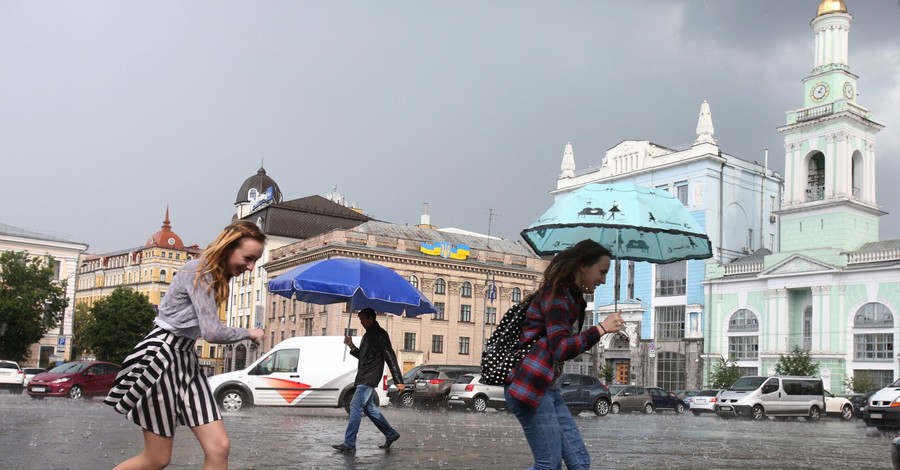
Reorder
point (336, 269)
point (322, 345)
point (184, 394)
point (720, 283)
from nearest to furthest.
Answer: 1. point (184, 394)
2. point (336, 269)
3. point (322, 345)
4. point (720, 283)

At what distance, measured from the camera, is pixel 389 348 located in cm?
1168

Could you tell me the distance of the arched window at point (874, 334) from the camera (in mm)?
54625

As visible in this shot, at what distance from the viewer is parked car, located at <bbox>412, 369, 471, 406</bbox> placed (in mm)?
36000

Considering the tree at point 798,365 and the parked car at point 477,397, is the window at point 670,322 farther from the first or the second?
the parked car at point 477,397

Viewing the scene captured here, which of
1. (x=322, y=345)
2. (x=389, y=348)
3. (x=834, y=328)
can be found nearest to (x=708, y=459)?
(x=389, y=348)

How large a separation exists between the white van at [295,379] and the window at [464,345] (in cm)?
4960

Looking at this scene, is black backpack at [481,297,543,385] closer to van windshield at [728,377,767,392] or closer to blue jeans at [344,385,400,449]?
blue jeans at [344,385,400,449]

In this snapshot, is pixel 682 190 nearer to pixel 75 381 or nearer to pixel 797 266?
pixel 797 266

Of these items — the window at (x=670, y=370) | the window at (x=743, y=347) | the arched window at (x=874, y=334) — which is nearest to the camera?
the arched window at (x=874, y=334)

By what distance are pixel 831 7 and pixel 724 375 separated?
2541 centimetres

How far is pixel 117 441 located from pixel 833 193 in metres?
55.2

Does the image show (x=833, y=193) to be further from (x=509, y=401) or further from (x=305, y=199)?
(x=509, y=401)

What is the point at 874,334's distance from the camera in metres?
55.3

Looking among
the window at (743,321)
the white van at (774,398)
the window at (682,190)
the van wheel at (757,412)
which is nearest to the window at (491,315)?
the window at (682,190)
